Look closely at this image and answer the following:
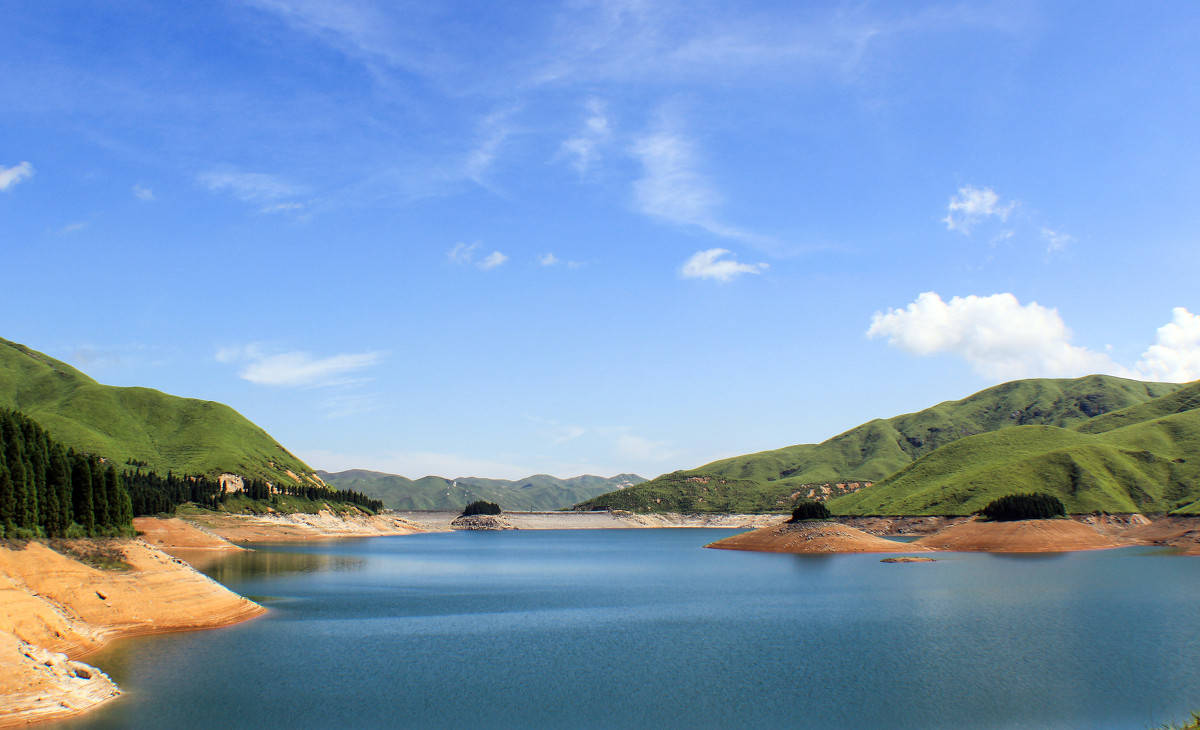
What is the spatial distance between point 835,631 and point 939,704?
70.4 feet

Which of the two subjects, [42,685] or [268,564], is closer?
[42,685]

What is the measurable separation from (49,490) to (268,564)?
57.0 metres

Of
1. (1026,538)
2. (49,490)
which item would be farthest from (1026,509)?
(49,490)

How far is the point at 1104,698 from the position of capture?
36094mm

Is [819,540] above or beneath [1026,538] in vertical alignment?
above

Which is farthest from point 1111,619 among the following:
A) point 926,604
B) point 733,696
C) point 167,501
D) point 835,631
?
point 167,501

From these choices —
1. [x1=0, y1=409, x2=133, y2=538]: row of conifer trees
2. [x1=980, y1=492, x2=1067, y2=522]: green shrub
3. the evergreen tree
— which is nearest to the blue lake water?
[x1=0, y1=409, x2=133, y2=538]: row of conifer trees

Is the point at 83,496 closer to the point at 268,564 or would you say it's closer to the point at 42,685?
the point at 42,685

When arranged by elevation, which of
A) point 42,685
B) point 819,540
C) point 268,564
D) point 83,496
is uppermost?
point 83,496

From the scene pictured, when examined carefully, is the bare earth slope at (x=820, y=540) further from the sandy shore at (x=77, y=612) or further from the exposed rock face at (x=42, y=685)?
the exposed rock face at (x=42, y=685)

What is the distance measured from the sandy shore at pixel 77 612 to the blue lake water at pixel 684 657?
2.20 m

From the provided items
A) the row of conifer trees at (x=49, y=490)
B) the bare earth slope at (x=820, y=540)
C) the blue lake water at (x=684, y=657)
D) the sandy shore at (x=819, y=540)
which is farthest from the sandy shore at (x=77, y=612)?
the bare earth slope at (x=820, y=540)

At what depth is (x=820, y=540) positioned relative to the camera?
138 metres

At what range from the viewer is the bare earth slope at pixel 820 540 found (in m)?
Result: 137
